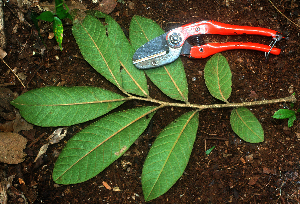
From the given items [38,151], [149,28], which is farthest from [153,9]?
[38,151]

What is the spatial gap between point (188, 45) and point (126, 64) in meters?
0.50

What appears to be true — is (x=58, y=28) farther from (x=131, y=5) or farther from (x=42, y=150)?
(x=42, y=150)

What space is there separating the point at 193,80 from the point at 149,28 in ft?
1.82

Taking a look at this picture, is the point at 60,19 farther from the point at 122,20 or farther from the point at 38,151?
the point at 38,151

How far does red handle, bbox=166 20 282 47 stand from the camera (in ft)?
5.80

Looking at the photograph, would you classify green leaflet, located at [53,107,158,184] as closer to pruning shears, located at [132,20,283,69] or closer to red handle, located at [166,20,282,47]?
pruning shears, located at [132,20,283,69]

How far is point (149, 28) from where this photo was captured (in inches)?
71.1

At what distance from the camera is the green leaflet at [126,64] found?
1769 millimetres

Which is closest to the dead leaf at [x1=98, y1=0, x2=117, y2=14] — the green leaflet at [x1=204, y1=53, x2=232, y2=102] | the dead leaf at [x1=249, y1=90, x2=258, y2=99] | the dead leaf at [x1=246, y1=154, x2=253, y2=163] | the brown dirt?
the brown dirt

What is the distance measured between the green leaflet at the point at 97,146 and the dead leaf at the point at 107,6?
0.87 metres

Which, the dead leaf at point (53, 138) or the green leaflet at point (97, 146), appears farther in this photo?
the dead leaf at point (53, 138)

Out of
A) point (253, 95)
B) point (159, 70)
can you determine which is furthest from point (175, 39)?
point (253, 95)

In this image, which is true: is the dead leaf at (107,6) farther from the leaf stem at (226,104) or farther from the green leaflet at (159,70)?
the leaf stem at (226,104)

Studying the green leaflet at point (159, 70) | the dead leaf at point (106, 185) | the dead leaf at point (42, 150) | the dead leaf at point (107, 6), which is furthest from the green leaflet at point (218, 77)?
the dead leaf at point (42, 150)
